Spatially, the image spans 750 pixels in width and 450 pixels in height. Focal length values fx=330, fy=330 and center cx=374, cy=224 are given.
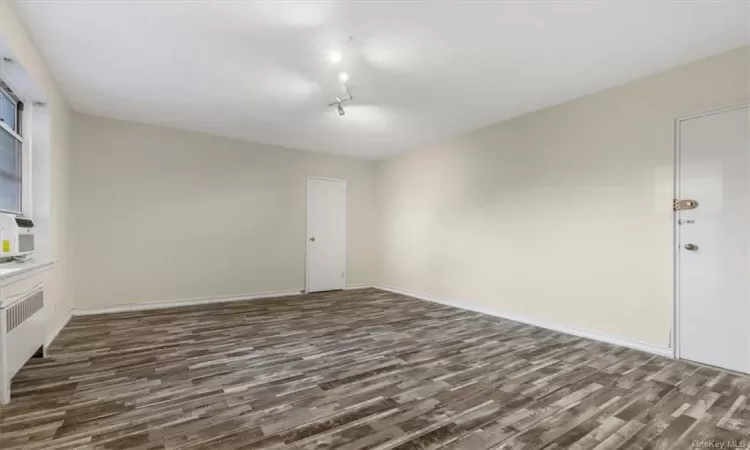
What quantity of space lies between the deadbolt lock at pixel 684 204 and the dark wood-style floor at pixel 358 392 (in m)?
1.37

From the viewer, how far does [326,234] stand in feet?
21.0

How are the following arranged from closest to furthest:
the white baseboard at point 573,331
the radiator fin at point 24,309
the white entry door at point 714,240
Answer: the radiator fin at point 24,309 < the white entry door at point 714,240 < the white baseboard at point 573,331

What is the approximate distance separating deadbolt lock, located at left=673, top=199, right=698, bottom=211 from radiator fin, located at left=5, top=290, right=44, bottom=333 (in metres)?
5.25

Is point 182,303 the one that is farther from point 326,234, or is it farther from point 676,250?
point 676,250

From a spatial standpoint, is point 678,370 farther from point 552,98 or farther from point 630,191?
point 552,98

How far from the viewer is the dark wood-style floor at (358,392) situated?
180cm

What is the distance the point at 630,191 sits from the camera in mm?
3309

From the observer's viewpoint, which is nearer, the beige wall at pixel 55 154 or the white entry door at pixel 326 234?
the beige wall at pixel 55 154

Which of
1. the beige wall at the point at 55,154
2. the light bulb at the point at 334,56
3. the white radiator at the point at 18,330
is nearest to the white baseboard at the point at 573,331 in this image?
the light bulb at the point at 334,56

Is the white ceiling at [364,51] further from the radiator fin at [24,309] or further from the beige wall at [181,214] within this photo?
the radiator fin at [24,309]

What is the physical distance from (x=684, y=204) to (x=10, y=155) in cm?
603

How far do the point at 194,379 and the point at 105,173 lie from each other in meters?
3.58

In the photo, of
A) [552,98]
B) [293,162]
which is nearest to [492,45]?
[552,98]

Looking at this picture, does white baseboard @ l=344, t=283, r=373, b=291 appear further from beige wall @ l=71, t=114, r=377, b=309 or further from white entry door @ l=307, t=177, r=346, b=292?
beige wall @ l=71, t=114, r=377, b=309
